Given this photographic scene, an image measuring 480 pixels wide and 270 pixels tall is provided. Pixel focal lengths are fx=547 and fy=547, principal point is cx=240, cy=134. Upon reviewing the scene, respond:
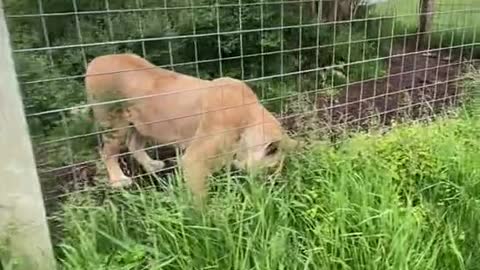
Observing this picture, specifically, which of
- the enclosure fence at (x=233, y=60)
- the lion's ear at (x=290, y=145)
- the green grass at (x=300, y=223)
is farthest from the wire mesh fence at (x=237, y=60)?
the green grass at (x=300, y=223)

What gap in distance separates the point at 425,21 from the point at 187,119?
3.11 m

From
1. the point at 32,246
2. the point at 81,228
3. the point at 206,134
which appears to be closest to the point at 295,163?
the point at 206,134

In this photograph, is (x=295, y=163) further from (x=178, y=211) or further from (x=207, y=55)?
(x=207, y=55)

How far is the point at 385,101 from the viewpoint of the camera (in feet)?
14.5

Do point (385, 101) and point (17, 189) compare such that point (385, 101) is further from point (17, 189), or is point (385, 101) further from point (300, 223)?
point (17, 189)

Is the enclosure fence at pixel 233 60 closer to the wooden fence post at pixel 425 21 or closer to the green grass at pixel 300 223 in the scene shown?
the wooden fence post at pixel 425 21

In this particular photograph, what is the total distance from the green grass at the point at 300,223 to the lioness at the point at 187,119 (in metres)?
0.24

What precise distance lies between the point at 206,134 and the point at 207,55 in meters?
1.25

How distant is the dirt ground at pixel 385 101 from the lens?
118 inches

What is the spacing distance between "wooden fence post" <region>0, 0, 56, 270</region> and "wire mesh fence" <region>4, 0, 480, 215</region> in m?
0.18

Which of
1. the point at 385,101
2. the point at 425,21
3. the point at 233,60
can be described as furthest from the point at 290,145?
the point at 425,21

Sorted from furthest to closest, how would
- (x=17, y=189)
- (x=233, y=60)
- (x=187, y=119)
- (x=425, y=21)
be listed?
(x=425, y=21), (x=233, y=60), (x=187, y=119), (x=17, y=189)

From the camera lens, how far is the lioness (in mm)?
3066

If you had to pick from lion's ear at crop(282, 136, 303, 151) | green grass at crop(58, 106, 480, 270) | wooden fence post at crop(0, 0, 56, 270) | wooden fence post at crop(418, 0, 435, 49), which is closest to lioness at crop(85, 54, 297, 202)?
lion's ear at crop(282, 136, 303, 151)
